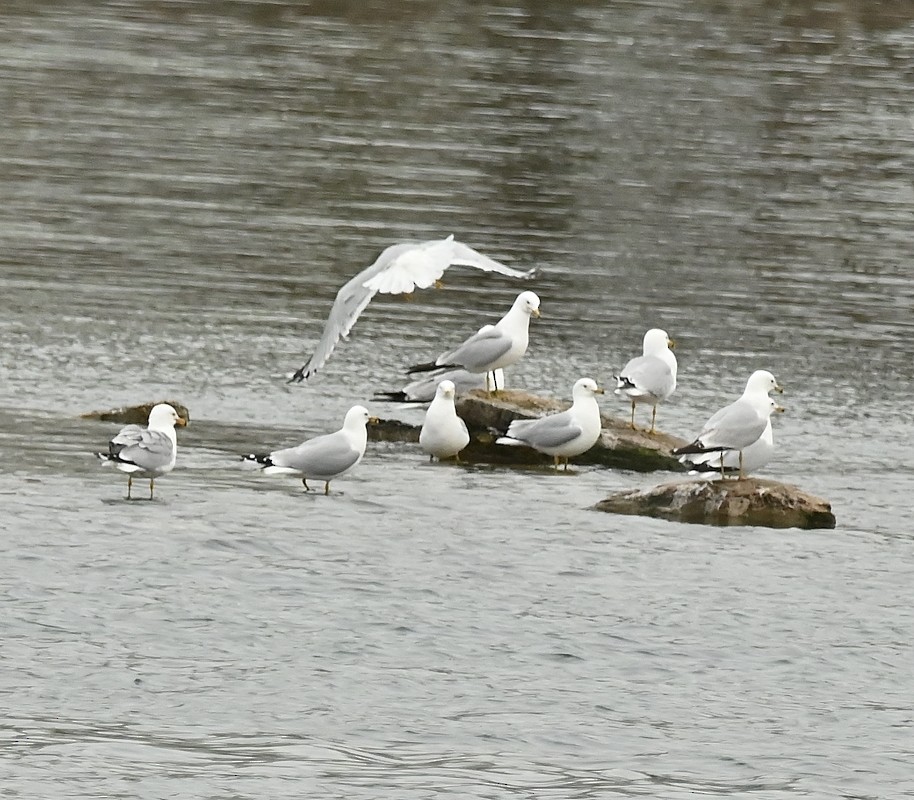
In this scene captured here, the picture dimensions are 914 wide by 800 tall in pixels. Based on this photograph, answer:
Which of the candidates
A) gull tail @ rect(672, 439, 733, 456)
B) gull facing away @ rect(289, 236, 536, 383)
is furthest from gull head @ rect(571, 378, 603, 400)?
gull tail @ rect(672, 439, 733, 456)

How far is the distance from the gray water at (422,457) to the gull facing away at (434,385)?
0.78 meters

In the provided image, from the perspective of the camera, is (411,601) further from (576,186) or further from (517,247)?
(576,186)

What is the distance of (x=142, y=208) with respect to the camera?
1167 inches

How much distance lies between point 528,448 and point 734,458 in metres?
2.17

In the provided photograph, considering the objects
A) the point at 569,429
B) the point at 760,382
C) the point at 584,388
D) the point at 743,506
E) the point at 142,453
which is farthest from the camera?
the point at 584,388

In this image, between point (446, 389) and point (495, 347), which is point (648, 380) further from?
point (446, 389)

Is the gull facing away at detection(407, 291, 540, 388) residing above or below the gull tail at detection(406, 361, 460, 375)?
above

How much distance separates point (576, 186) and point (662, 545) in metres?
20.1

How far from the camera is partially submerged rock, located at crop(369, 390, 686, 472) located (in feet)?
55.8

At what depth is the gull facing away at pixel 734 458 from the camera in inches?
612

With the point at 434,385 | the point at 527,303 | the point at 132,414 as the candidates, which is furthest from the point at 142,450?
the point at 527,303

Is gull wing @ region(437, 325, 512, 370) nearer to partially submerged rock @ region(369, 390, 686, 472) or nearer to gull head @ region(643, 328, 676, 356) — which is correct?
partially submerged rock @ region(369, 390, 686, 472)

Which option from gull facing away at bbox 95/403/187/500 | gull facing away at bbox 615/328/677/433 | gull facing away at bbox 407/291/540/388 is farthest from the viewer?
gull facing away at bbox 407/291/540/388

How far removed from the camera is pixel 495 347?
696 inches
